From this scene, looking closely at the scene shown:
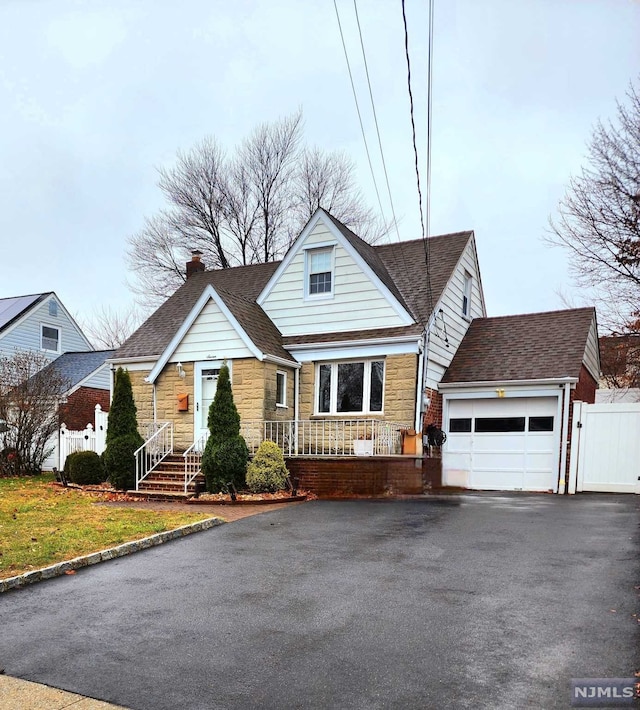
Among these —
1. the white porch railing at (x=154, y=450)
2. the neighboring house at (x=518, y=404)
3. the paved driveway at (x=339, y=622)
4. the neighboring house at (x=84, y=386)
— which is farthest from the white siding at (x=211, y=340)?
the neighboring house at (x=84, y=386)

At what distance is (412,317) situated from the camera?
14.4m

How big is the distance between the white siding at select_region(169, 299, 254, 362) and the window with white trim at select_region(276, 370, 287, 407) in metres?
1.22

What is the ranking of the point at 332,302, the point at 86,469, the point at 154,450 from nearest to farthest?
1. the point at 86,469
2. the point at 154,450
3. the point at 332,302

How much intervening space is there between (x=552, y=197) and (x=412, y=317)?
7265mm

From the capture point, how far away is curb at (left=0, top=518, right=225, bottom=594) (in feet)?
19.1

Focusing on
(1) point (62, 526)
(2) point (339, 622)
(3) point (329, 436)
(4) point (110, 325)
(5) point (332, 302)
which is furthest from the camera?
(4) point (110, 325)

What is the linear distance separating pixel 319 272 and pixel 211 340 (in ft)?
12.0

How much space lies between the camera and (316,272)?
15.9 meters

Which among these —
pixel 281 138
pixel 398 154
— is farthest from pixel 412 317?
pixel 281 138

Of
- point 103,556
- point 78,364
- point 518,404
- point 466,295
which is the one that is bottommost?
point 103,556

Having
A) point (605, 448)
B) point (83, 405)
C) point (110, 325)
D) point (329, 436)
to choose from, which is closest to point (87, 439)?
point (329, 436)

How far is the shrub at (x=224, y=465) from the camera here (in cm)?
1237

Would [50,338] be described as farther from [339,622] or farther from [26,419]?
[339,622]

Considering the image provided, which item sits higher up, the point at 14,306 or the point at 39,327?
the point at 14,306
